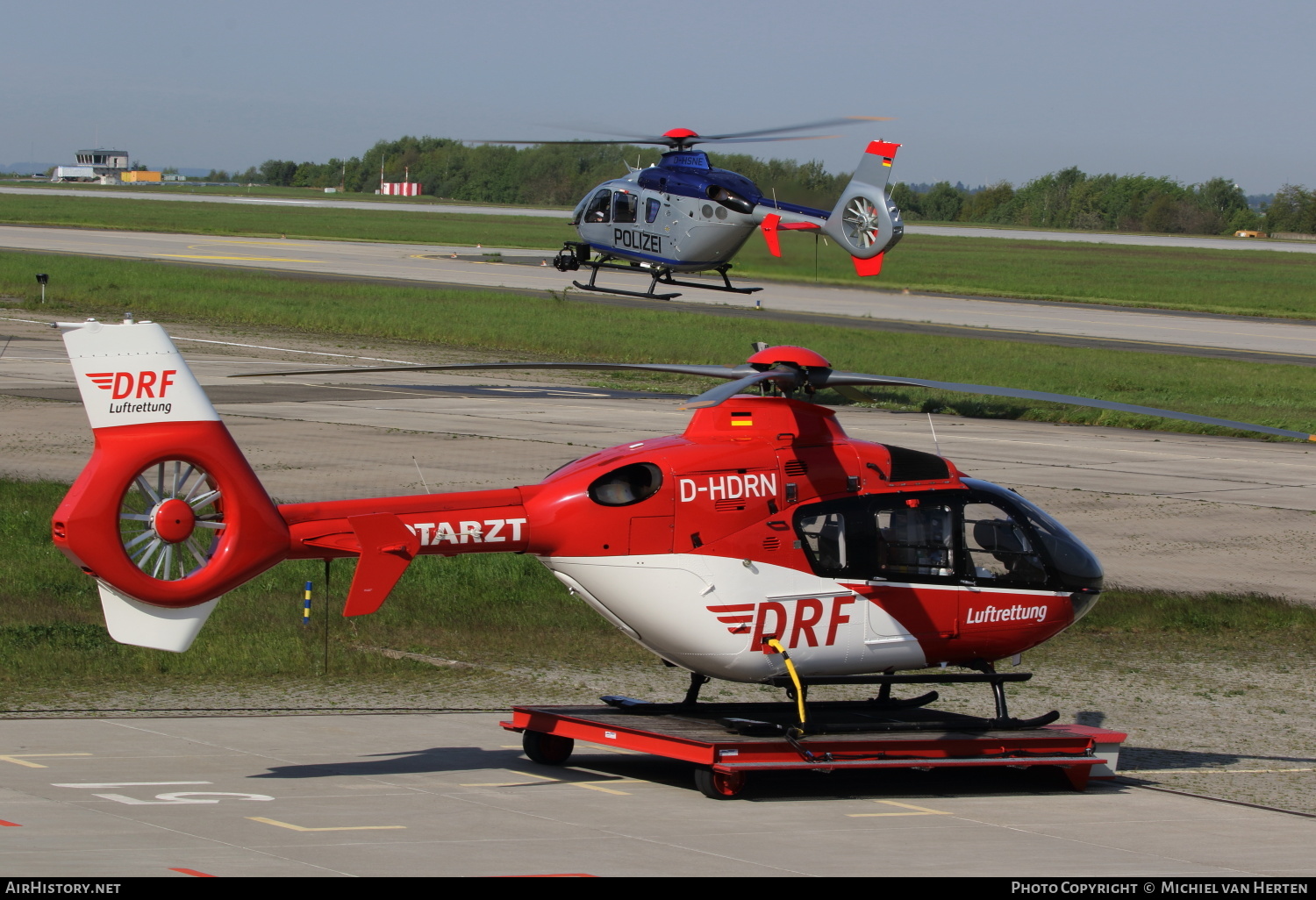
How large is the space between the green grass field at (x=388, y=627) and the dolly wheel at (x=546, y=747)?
9.27 ft

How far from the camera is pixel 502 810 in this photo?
1016cm

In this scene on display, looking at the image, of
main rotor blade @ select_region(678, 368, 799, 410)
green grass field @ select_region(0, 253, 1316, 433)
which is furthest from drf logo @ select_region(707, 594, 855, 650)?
green grass field @ select_region(0, 253, 1316, 433)

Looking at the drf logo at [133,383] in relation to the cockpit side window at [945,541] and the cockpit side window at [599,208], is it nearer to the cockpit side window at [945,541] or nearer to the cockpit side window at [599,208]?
the cockpit side window at [945,541]

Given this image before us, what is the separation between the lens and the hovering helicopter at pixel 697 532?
9922mm

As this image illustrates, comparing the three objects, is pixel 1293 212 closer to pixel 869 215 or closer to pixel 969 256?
pixel 969 256

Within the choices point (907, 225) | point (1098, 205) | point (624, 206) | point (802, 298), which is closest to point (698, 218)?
point (624, 206)

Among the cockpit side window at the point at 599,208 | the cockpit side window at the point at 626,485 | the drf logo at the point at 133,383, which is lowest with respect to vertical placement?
the cockpit side window at the point at 626,485

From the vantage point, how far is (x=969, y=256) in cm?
11219

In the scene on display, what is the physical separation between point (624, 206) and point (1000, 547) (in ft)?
90.1

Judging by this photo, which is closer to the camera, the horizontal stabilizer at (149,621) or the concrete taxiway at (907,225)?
the horizontal stabilizer at (149,621)

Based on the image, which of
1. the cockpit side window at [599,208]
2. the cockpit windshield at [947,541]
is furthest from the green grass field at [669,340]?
the cockpit windshield at [947,541]

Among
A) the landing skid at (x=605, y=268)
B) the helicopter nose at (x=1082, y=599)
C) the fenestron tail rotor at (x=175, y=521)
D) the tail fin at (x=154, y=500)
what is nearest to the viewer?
the tail fin at (x=154, y=500)

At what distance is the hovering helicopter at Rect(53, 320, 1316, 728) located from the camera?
391 inches

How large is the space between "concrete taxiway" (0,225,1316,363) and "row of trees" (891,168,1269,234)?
282 feet
